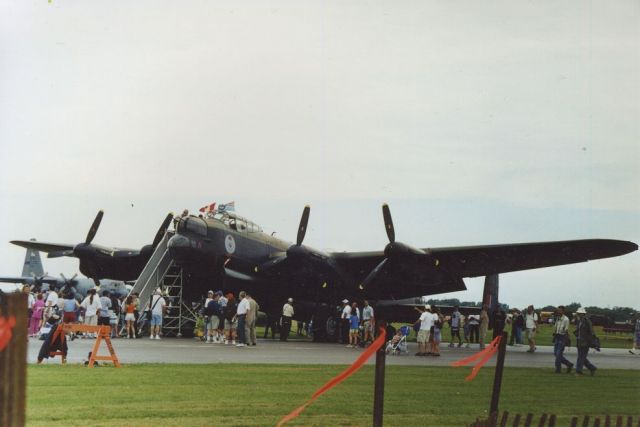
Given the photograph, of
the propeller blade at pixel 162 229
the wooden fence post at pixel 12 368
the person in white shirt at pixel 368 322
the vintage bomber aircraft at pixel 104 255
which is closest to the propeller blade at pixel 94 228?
the vintage bomber aircraft at pixel 104 255

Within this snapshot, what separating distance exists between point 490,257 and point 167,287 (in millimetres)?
12977

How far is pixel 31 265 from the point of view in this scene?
77250mm

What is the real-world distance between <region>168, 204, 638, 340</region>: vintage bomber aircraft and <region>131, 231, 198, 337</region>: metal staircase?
919 mm

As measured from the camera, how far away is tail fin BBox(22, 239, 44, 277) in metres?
76.9

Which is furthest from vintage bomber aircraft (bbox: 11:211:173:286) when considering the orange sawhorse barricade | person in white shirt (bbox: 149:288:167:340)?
the orange sawhorse barricade

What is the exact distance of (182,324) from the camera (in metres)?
35.3

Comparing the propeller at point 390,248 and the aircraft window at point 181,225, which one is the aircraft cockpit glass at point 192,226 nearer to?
the aircraft window at point 181,225

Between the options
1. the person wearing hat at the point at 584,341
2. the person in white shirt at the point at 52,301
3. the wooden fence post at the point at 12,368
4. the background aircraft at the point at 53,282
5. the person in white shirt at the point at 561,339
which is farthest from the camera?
the background aircraft at the point at 53,282

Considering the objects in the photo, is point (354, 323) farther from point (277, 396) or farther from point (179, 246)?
point (277, 396)

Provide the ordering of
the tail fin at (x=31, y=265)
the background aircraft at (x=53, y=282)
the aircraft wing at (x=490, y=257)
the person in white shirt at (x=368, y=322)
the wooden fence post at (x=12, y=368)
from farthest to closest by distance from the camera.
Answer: the tail fin at (x=31, y=265) < the background aircraft at (x=53, y=282) < the person in white shirt at (x=368, y=322) < the aircraft wing at (x=490, y=257) < the wooden fence post at (x=12, y=368)

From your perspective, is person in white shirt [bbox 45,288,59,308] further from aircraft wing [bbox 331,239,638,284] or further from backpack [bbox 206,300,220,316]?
aircraft wing [bbox 331,239,638,284]

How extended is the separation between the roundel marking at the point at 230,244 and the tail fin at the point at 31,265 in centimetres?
4803

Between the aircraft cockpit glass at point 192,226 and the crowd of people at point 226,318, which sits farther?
the aircraft cockpit glass at point 192,226

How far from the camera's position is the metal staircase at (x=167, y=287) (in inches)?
1328
